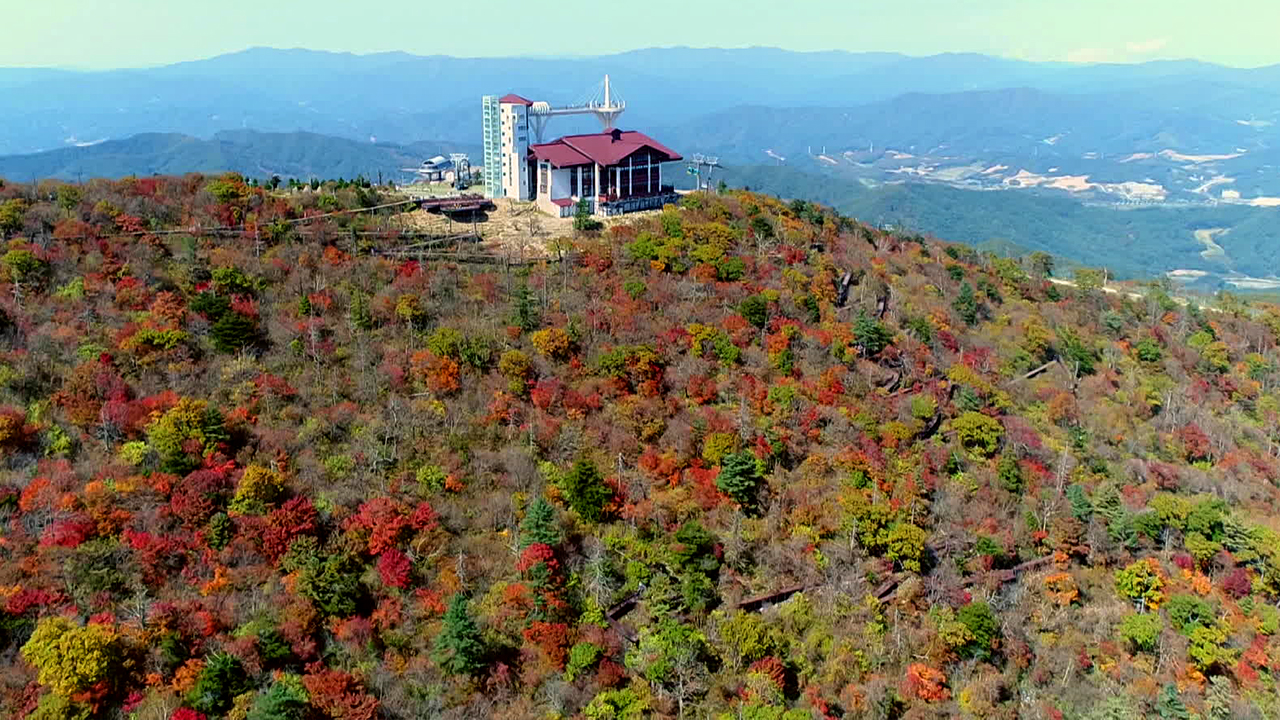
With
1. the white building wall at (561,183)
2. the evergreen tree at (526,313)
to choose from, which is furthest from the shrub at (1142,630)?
the white building wall at (561,183)

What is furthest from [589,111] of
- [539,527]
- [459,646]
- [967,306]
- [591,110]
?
[459,646]

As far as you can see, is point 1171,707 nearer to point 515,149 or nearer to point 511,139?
point 515,149

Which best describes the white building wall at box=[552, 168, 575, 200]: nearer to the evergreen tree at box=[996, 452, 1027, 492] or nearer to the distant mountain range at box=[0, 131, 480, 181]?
the evergreen tree at box=[996, 452, 1027, 492]

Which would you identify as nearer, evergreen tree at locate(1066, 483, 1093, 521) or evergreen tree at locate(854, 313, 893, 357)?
evergreen tree at locate(1066, 483, 1093, 521)

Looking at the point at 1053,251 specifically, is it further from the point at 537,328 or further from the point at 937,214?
the point at 537,328

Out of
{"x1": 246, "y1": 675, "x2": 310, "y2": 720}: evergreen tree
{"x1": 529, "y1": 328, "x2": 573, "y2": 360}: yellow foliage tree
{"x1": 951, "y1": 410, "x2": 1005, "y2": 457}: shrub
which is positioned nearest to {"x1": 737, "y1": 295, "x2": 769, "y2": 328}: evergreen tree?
{"x1": 529, "y1": 328, "x2": 573, "y2": 360}: yellow foliage tree

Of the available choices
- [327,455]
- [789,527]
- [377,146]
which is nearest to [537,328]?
[327,455]
